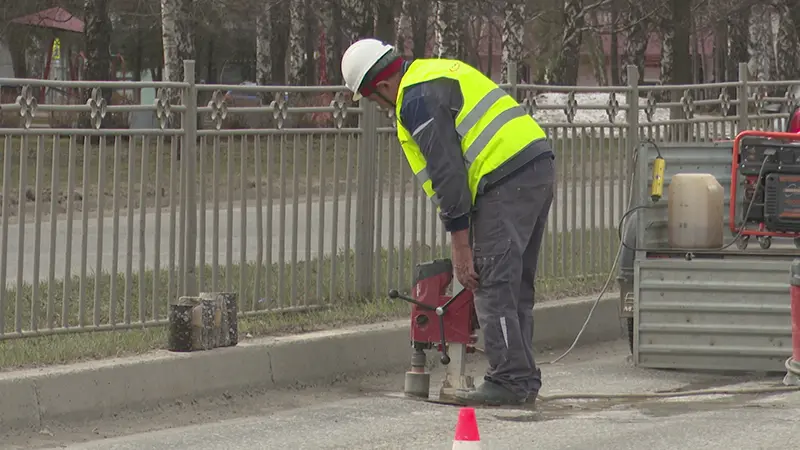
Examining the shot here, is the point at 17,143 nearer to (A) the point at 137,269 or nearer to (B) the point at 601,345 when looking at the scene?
(A) the point at 137,269

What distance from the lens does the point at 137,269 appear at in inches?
357

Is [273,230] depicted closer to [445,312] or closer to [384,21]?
[445,312]

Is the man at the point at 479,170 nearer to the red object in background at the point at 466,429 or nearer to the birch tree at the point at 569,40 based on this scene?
the red object in background at the point at 466,429

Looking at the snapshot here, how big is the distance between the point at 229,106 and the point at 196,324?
1.33 m

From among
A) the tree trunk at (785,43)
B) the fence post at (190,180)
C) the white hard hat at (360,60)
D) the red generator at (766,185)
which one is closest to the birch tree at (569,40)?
the tree trunk at (785,43)

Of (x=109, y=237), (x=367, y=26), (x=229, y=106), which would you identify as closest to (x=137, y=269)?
(x=109, y=237)

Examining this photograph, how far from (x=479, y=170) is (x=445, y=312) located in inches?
29.8

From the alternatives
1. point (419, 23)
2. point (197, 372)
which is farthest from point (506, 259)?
point (419, 23)

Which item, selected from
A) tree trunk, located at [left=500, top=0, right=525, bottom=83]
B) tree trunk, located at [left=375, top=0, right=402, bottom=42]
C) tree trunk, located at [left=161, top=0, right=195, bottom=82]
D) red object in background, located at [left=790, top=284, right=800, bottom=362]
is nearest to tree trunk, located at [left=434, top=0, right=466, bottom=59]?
tree trunk, located at [left=500, top=0, right=525, bottom=83]

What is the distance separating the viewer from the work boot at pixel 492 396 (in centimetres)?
826

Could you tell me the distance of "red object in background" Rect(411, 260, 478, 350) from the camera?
27.4 feet

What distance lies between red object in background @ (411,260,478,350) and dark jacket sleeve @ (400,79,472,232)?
44 centimetres

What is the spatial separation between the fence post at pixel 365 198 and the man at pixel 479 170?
191 centimetres

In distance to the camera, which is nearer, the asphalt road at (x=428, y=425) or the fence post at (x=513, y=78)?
the asphalt road at (x=428, y=425)
